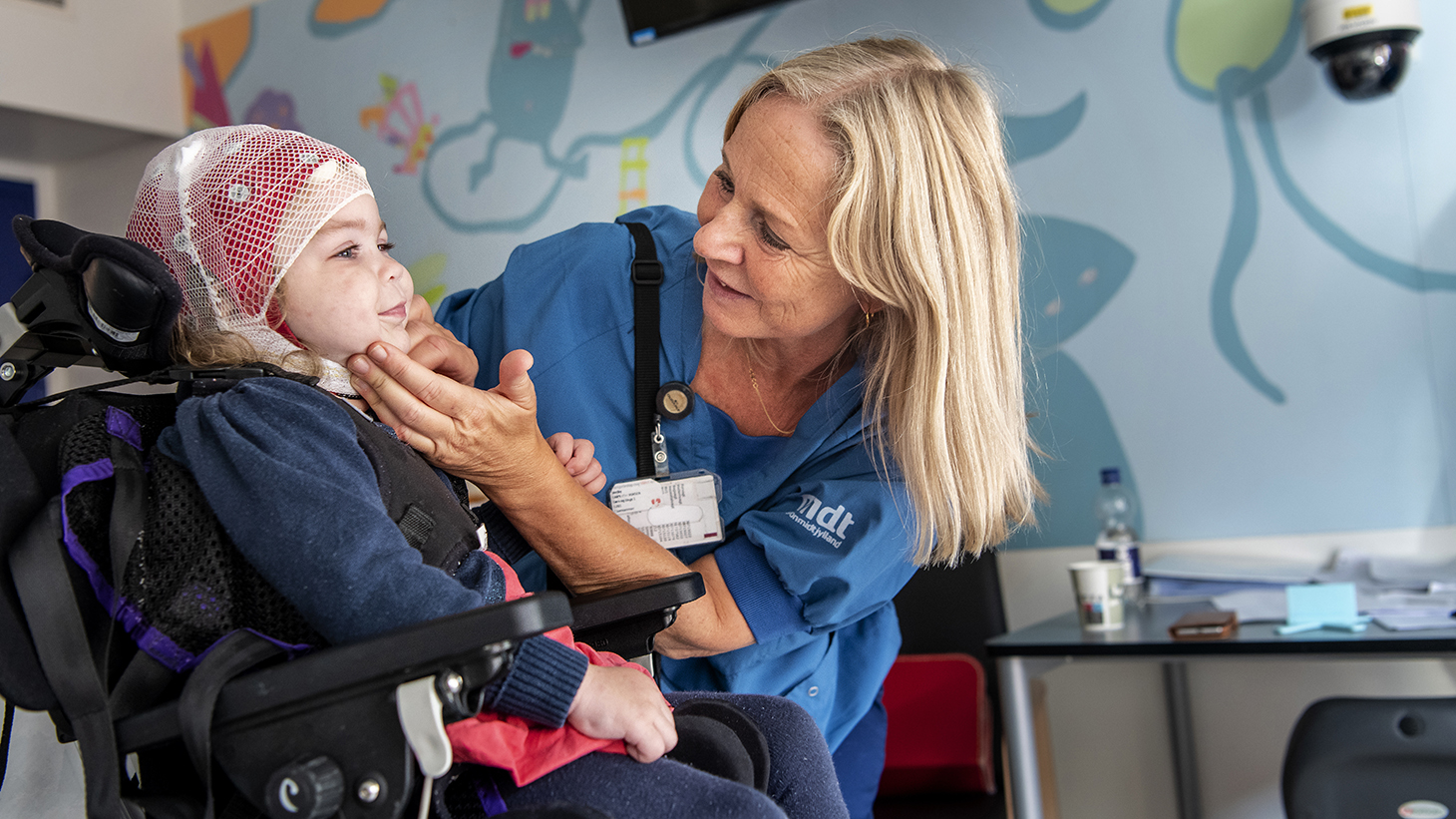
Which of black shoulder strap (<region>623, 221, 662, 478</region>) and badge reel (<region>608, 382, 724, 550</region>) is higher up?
black shoulder strap (<region>623, 221, 662, 478</region>)

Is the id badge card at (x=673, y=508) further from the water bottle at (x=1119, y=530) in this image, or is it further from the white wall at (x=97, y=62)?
the white wall at (x=97, y=62)

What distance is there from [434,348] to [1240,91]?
2.07 m

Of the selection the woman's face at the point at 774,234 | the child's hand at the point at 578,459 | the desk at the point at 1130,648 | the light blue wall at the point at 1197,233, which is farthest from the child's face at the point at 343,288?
the desk at the point at 1130,648

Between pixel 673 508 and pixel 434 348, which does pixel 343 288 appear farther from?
pixel 673 508

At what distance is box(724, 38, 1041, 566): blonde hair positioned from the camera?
4.04 ft

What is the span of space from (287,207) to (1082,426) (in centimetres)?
208

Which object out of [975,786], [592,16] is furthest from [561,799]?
[592,16]

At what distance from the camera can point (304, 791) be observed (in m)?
0.67

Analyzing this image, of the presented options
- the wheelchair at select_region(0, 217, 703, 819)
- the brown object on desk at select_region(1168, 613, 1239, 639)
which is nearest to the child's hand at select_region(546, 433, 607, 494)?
the wheelchair at select_region(0, 217, 703, 819)

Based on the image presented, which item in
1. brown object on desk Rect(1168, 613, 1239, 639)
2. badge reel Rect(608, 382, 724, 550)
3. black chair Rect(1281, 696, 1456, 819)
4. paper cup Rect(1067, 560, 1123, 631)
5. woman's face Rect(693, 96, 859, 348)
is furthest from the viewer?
paper cup Rect(1067, 560, 1123, 631)

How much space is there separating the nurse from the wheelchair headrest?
32 centimetres

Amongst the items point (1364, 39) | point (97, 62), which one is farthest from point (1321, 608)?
point (97, 62)

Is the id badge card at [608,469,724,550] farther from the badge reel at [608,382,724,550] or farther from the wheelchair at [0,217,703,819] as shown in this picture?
the wheelchair at [0,217,703,819]

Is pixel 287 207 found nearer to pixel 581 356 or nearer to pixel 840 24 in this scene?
pixel 581 356
